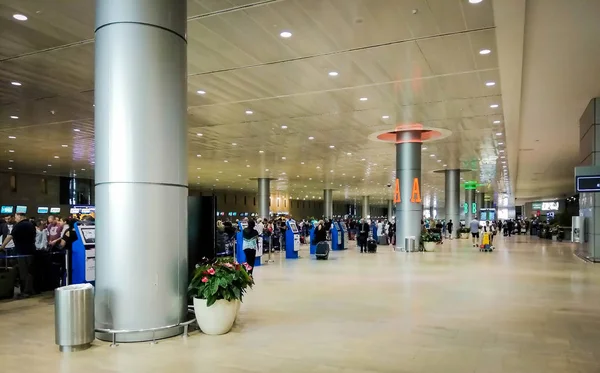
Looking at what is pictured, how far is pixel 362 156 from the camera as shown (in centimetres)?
2942

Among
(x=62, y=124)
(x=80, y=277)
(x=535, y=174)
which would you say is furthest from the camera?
(x=535, y=174)

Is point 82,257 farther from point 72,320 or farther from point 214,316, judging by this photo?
point 214,316

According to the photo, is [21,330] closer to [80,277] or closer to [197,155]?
[80,277]

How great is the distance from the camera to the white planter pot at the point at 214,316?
6.69 m

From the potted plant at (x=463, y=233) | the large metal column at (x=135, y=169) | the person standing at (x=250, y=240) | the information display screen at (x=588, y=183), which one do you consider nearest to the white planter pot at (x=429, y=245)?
the information display screen at (x=588, y=183)

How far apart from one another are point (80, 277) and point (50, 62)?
4.99 metres

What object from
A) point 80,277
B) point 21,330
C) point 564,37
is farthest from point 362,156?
point 21,330

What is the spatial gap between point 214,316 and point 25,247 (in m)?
6.58

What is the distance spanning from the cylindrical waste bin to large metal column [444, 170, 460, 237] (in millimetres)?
34522

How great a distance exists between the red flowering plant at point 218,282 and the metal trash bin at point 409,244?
53.3 ft

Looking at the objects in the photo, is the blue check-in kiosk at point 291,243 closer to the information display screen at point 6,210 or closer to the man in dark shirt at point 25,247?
the man in dark shirt at point 25,247

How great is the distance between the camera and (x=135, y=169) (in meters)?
6.46

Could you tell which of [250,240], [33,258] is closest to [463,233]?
[250,240]

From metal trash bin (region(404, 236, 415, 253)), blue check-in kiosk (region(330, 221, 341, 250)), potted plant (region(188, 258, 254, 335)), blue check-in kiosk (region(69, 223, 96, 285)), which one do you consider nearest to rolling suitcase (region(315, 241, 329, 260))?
metal trash bin (region(404, 236, 415, 253))
